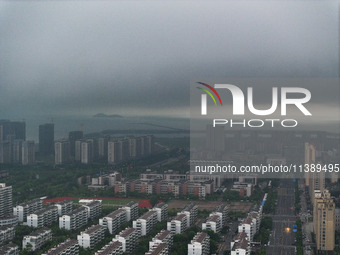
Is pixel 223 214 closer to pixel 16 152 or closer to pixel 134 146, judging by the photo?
pixel 134 146

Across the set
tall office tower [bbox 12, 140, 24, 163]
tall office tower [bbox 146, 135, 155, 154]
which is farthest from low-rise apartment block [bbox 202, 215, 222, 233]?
tall office tower [bbox 12, 140, 24, 163]

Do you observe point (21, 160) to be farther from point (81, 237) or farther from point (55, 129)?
point (81, 237)

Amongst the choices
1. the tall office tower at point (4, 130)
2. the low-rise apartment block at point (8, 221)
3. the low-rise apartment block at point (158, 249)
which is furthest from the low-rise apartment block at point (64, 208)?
the tall office tower at point (4, 130)

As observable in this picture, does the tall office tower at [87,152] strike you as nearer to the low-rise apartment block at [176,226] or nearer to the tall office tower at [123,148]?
the tall office tower at [123,148]

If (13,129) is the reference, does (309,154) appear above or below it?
below

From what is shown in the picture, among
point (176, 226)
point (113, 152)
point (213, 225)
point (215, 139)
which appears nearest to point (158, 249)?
point (176, 226)

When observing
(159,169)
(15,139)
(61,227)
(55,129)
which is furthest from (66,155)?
(61,227)

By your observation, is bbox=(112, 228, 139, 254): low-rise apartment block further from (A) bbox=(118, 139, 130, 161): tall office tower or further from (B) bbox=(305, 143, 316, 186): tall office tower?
(A) bbox=(118, 139, 130, 161): tall office tower
